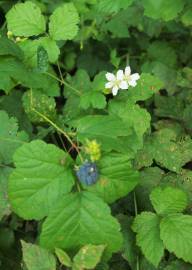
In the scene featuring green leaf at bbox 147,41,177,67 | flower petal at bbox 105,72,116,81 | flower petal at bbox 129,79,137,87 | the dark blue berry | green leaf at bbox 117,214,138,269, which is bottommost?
green leaf at bbox 117,214,138,269

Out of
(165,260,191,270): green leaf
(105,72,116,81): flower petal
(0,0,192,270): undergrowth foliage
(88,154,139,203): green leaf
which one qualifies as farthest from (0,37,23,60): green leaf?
(165,260,191,270): green leaf

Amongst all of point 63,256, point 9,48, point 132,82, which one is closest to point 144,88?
point 132,82

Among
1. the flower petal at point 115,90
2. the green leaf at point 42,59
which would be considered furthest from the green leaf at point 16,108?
the flower petal at point 115,90

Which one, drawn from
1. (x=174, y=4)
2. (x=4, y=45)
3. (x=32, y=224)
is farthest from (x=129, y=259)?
(x=174, y=4)

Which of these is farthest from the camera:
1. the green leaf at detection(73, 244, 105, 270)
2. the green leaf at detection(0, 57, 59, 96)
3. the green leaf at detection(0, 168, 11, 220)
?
the green leaf at detection(0, 57, 59, 96)

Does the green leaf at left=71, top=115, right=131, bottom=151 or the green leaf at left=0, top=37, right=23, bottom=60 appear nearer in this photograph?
the green leaf at left=71, top=115, right=131, bottom=151

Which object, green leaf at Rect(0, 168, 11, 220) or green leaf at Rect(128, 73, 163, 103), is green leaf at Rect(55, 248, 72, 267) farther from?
green leaf at Rect(128, 73, 163, 103)

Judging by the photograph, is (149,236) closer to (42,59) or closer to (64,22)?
(42,59)
